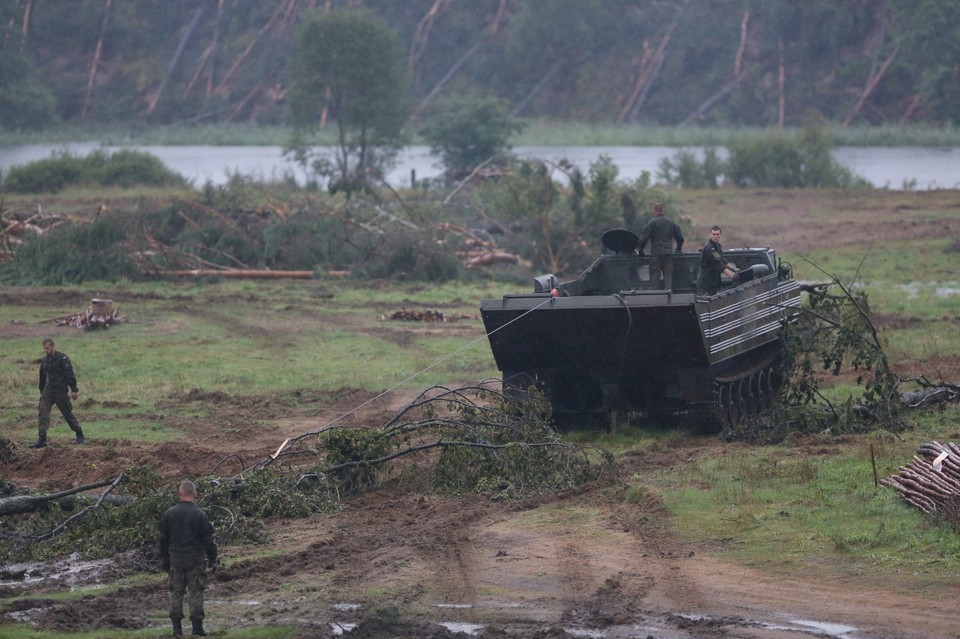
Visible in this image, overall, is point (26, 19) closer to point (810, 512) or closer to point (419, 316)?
point (419, 316)

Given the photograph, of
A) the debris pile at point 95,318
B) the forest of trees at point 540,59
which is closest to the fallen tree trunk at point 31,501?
the debris pile at point 95,318

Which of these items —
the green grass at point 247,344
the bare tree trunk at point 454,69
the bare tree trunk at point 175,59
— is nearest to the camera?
the green grass at point 247,344

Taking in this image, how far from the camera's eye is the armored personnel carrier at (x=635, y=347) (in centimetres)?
1354

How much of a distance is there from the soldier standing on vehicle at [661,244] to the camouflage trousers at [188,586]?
8.53 meters

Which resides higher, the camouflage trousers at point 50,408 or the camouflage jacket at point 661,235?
the camouflage jacket at point 661,235

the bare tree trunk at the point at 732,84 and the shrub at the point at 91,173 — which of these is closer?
Answer: the shrub at the point at 91,173

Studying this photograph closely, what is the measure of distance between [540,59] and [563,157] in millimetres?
23746

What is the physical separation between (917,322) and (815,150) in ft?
74.4

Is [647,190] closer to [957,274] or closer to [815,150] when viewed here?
[957,274]

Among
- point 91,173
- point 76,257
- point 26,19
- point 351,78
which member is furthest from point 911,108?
point 26,19

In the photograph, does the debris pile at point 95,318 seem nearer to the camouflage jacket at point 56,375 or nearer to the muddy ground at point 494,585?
the camouflage jacket at point 56,375

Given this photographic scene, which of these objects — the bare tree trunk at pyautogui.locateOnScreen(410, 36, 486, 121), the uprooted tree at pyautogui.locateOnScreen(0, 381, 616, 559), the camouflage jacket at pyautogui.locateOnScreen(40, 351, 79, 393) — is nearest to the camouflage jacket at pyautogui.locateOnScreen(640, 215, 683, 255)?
the uprooted tree at pyautogui.locateOnScreen(0, 381, 616, 559)

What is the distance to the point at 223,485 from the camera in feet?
36.5

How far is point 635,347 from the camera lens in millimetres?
13836
